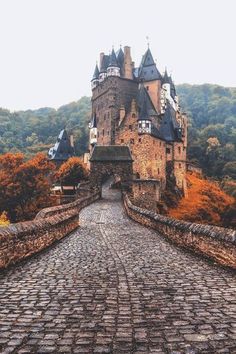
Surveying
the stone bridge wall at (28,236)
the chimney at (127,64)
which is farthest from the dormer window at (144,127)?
the stone bridge wall at (28,236)

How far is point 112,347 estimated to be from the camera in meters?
4.47

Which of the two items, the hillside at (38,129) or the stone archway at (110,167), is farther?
the hillside at (38,129)

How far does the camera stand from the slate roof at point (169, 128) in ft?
207

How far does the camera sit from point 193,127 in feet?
359

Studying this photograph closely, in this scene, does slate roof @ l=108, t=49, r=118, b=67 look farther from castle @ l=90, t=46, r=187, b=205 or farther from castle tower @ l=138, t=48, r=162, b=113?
castle tower @ l=138, t=48, r=162, b=113

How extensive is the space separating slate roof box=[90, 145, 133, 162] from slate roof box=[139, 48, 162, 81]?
3186 cm

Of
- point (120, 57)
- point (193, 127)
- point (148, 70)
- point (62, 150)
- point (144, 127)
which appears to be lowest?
point (62, 150)

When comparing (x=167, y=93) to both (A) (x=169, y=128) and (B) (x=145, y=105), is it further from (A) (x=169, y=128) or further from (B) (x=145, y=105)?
(B) (x=145, y=105)

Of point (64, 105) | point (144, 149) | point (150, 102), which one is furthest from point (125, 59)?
point (64, 105)

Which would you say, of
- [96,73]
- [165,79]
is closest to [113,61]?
[96,73]

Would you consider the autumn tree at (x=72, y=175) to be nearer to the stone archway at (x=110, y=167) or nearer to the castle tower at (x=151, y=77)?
the castle tower at (x=151, y=77)

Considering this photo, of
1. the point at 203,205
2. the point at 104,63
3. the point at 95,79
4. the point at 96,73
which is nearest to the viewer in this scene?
the point at 203,205

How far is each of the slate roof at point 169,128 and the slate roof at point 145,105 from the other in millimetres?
2222

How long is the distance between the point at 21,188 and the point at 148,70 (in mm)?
34468
